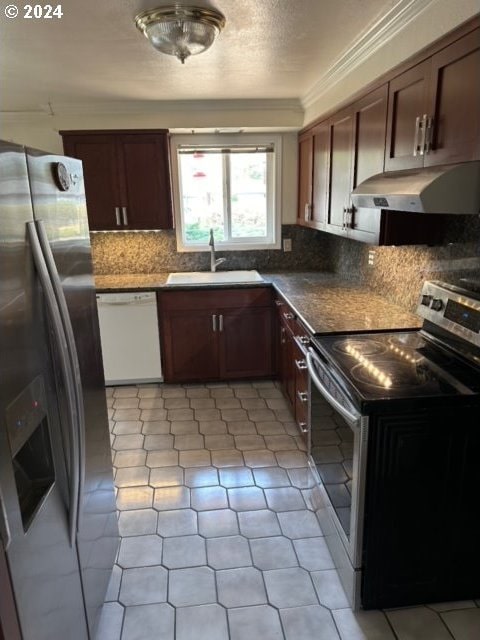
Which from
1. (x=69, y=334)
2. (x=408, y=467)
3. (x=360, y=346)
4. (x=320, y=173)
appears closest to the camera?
(x=69, y=334)

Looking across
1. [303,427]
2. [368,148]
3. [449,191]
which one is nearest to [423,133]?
[449,191]

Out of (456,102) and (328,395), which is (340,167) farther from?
(328,395)

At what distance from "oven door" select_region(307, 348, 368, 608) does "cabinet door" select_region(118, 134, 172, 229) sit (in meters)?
2.14

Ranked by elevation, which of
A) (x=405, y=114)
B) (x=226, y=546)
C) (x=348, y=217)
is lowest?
(x=226, y=546)

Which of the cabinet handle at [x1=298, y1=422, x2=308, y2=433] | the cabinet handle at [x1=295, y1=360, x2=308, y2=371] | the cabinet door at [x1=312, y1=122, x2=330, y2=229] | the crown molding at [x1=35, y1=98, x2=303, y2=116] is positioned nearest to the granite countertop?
the cabinet handle at [x1=295, y1=360, x2=308, y2=371]

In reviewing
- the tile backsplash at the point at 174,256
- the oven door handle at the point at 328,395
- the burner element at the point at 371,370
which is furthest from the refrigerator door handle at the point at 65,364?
the tile backsplash at the point at 174,256

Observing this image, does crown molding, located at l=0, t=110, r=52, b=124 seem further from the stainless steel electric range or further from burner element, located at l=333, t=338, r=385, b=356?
the stainless steel electric range

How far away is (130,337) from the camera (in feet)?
12.0

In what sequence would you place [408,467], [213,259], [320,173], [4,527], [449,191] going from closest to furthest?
[4,527] → [449,191] → [408,467] → [320,173] → [213,259]

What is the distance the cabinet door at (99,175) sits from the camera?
356 cm

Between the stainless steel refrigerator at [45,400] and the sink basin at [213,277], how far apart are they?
2113 mm

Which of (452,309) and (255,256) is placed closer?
(452,309)

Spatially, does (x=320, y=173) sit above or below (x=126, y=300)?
above

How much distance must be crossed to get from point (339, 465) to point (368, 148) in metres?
1.61
